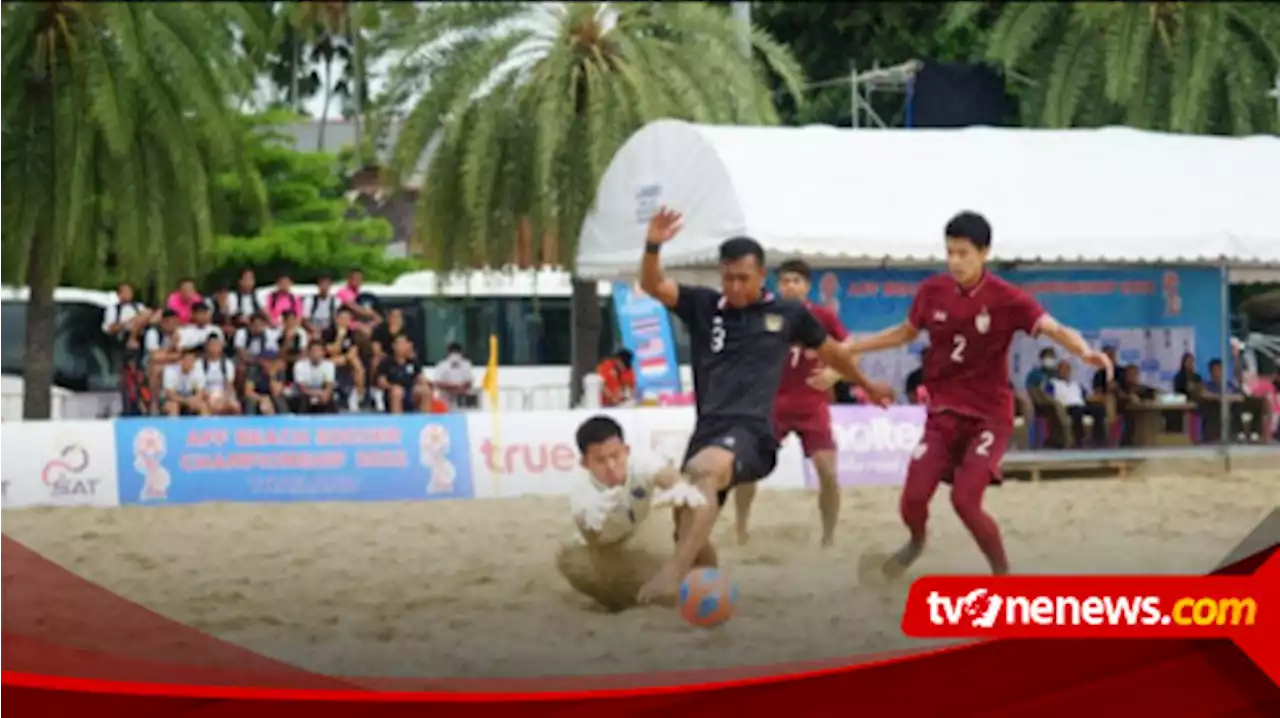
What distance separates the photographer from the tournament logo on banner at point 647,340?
12.6m

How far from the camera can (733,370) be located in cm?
540

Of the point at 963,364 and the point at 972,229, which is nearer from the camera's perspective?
the point at 972,229

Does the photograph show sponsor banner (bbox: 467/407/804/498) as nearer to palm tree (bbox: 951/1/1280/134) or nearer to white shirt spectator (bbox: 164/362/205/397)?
white shirt spectator (bbox: 164/362/205/397)

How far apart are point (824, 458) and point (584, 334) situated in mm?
6579

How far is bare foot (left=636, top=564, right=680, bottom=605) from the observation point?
4.61 metres

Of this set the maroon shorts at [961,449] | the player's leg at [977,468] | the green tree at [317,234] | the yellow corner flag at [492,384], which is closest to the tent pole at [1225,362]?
the player's leg at [977,468]

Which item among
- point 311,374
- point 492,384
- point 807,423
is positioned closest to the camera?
point 807,423

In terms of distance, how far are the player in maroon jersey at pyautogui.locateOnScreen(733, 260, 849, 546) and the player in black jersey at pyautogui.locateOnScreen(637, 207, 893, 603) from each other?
107 centimetres

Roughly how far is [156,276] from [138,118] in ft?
1.65

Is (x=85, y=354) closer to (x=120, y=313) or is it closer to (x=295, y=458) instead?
(x=295, y=458)

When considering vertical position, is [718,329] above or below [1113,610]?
above

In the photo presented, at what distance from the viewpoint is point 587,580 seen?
496 cm

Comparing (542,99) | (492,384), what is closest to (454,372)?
(492,384)

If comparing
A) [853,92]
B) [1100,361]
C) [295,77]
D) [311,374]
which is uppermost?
[295,77]
